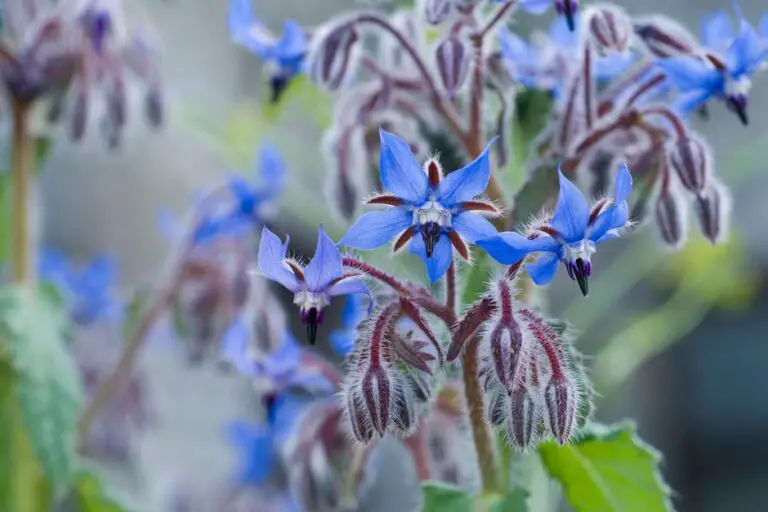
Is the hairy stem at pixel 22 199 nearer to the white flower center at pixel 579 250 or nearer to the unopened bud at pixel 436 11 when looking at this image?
the unopened bud at pixel 436 11

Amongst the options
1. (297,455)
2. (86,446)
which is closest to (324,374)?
(297,455)

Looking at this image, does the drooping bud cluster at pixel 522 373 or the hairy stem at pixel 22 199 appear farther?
the hairy stem at pixel 22 199

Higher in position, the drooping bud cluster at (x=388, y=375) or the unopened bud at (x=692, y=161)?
the unopened bud at (x=692, y=161)

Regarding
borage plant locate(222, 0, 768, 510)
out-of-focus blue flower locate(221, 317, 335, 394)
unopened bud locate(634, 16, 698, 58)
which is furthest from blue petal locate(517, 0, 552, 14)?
out-of-focus blue flower locate(221, 317, 335, 394)

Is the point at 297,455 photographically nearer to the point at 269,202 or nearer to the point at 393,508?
the point at 269,202

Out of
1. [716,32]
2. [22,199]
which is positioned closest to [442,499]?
[716,32]

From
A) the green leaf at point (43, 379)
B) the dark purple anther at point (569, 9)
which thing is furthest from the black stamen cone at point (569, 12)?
the green leaf at point (43, 379)

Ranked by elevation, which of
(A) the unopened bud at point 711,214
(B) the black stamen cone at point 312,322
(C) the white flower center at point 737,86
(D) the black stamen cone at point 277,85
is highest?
(D) the black stamen cone at point 277,85

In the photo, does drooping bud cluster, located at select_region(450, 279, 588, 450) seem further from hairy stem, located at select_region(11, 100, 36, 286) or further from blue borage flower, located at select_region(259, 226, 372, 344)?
hairy stem, located at select_region(11, 100, 36, 286)
